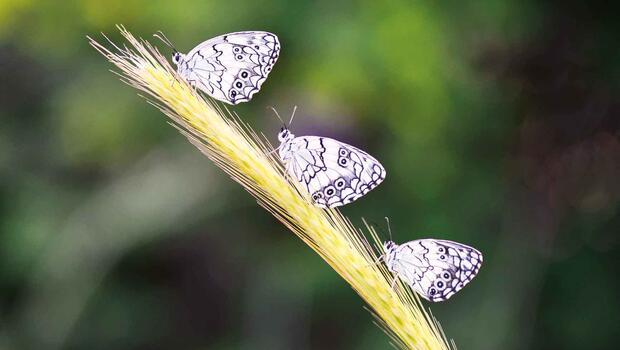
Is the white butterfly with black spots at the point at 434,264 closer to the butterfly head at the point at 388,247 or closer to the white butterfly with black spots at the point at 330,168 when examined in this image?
the butterfly head at the point at 388,247

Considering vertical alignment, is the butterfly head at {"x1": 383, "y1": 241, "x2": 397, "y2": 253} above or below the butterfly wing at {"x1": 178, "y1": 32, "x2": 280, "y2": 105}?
below

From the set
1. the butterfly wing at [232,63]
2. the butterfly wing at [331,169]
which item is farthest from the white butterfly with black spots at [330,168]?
the butterfly wing at [232,63]

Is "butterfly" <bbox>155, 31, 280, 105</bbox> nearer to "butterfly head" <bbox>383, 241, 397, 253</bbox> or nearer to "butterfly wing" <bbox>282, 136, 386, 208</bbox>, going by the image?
"butterfly wing" <bbox>282, 136, 386, 208</bbox>

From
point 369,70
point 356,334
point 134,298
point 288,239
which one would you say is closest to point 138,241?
point 134,298

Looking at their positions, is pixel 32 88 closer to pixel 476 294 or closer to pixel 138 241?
pixel 138 241

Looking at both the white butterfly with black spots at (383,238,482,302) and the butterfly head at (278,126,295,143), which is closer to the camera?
the white butterfly with black spots at (383,238,482,302)

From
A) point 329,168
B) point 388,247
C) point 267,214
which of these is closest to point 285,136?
point 329,168

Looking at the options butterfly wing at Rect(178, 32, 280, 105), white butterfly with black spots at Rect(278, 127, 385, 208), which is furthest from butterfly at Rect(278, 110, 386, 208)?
butterfly wing at Rect(178, 32, 280, 105)

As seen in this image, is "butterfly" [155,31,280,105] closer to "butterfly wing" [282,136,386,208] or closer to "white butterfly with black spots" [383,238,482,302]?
"butterfly wing" [282,136,386,208]
